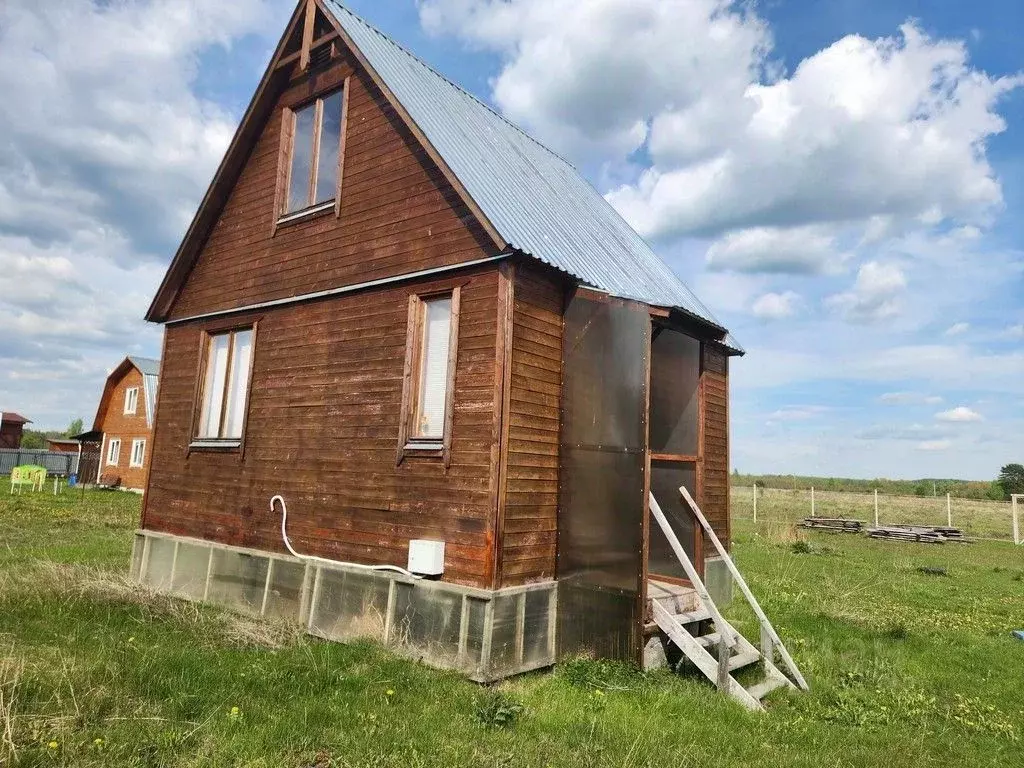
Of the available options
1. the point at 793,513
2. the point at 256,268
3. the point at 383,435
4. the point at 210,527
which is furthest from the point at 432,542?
the point at 793,513

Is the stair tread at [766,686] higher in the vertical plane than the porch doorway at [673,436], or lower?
lower

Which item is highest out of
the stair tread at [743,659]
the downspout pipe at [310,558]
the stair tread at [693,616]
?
the downspout pipe at [310,558]

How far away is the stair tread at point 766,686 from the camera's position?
7.57 metres

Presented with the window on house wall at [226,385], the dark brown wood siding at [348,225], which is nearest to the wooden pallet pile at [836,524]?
the window on house wall at [226,385]

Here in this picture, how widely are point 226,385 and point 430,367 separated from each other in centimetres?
473

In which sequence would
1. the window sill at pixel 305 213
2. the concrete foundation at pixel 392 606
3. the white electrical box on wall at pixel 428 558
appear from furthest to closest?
1. the window sill at pixel 305 213
2. the white electrical box on wall at pixel 428 558
3. the concrete foundation at pixel 392 606

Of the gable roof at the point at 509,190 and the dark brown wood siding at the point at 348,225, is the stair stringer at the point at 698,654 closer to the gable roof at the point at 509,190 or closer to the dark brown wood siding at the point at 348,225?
the gable roof at the point at 509,190

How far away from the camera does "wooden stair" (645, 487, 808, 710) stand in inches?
302

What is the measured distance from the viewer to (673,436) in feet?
36.4

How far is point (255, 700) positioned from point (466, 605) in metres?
2.35

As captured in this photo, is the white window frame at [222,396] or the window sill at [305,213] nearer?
the window sill at [305,213]

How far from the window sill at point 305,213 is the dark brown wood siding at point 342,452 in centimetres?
142

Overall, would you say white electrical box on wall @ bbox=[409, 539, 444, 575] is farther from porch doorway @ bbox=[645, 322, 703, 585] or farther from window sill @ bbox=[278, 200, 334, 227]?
window sill @ bbox=[278, 200, 334, 227]

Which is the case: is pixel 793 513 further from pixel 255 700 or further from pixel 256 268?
pixel 255 700
